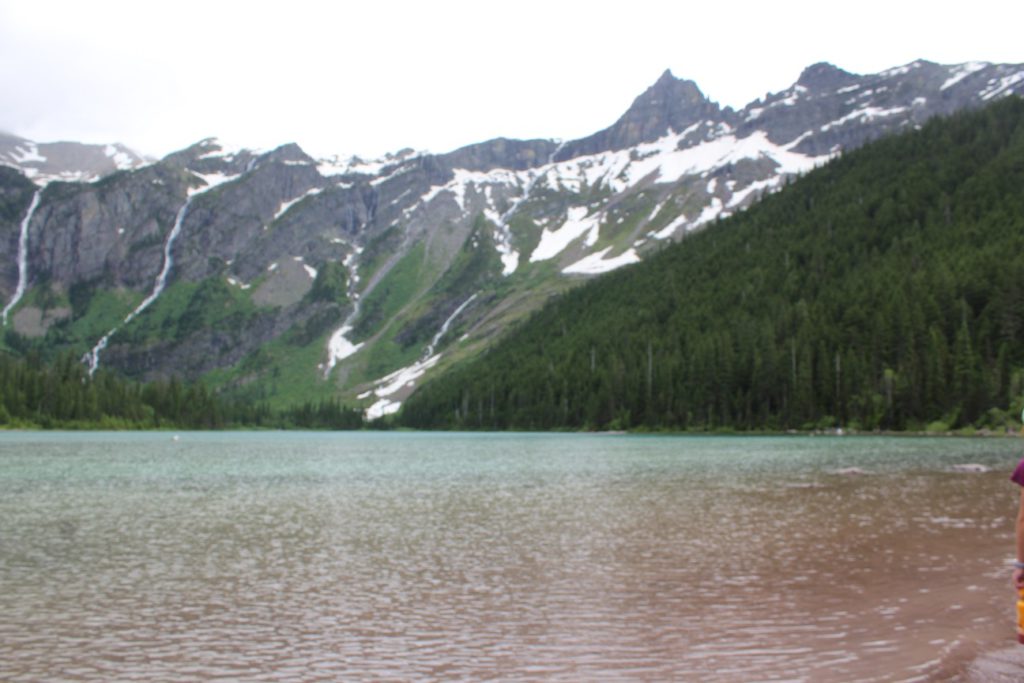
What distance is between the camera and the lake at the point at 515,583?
14.5m

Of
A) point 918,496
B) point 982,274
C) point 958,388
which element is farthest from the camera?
point 982,274

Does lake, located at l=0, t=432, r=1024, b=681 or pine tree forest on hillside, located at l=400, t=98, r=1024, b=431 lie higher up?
pine tree forest on hillside, located at l=400, t=98, r=1024, b=431

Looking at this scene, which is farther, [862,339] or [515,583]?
[862,339]

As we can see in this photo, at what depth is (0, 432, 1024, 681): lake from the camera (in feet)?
47.5

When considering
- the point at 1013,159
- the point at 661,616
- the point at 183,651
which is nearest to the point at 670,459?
A: the point at 661,616

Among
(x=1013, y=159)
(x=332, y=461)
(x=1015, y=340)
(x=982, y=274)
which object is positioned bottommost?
(x=332, y=461)

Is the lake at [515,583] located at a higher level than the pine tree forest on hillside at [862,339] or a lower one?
lower

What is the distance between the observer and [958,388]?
114m

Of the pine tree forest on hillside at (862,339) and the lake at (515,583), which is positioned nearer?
the lake at (515,583)

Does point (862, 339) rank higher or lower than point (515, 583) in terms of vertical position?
higher

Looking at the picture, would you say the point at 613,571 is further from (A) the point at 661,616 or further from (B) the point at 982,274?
(B) the point at 982,274

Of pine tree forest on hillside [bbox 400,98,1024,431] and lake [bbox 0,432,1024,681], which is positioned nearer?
lake [bbox 0,432,1024,681]

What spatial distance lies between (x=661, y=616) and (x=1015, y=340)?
412 feet

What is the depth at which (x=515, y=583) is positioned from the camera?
21.4m
